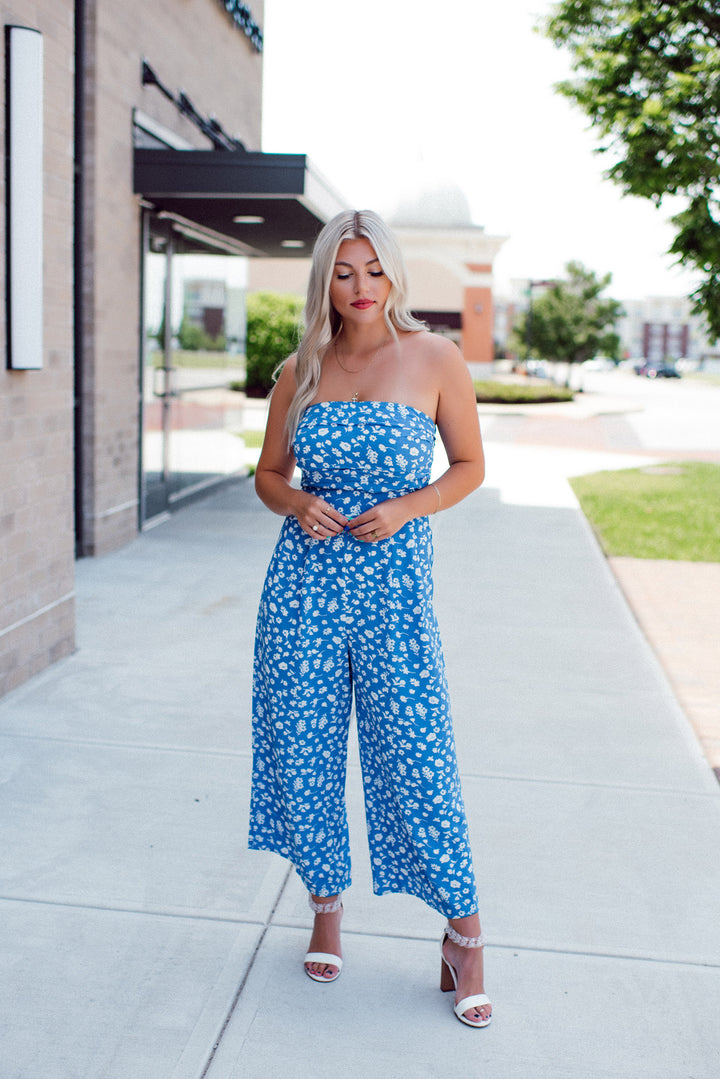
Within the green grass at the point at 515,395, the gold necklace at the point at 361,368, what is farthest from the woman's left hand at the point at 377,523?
the green grass at the point at 515,395

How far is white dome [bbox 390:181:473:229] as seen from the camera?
53.4 meters

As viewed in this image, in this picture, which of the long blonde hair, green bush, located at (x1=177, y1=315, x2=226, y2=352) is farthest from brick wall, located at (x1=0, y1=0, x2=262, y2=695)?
the long blonde hair

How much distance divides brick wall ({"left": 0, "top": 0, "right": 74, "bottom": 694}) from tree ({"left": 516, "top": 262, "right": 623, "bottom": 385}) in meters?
44.0

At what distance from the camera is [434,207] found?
53.6 metres

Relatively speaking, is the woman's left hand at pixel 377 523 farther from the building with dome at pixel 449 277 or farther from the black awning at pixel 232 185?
the building with dome at pixel 449 277

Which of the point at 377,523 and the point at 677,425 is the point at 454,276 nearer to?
the point at 677,425

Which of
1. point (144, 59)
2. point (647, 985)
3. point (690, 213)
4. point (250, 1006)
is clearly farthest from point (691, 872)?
point (690, 213)

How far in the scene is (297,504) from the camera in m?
2.68

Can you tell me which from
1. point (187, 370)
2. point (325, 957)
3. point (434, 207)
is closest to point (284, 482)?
point (325, 957)

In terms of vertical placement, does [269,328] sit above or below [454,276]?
below

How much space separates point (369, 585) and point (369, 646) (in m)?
0.15

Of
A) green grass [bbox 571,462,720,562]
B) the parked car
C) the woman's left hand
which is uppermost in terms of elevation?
the parked car

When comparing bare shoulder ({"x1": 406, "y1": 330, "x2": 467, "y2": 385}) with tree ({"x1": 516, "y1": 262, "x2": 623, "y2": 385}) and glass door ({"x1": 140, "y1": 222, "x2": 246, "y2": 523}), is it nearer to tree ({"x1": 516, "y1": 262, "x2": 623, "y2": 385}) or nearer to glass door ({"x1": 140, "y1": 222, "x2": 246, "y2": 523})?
glass door ({"x1": 140, "y1": 222, "x2": 246, "y2": 523})

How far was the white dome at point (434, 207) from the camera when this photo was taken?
5341cm
